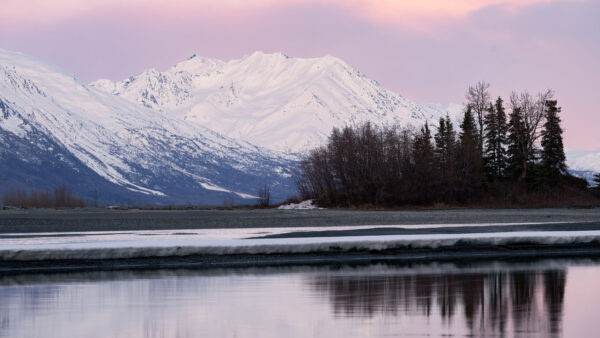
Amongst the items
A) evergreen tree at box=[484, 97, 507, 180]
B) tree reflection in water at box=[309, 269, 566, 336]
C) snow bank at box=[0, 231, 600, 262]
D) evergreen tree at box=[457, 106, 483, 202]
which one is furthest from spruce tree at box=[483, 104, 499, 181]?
tree reflection in water at box=[309, 269, 566, 336]

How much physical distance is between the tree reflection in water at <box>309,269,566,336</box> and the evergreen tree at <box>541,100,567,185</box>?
70953 millimetres

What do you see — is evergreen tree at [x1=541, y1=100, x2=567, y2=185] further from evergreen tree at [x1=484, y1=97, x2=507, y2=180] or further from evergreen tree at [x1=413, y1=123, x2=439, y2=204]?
evergreen tree at [x1=413, y1=123, x2=439, y2=204]

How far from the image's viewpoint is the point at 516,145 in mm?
93188

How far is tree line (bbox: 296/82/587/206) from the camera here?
277ft

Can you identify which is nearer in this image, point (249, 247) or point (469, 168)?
point (249, 247)

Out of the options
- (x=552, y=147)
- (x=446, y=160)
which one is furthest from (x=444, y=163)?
(x=552, y=147)

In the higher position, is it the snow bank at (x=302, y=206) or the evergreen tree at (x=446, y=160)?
the evergreen tree at (x=446, y=160)

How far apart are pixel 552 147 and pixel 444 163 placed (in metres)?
12.4

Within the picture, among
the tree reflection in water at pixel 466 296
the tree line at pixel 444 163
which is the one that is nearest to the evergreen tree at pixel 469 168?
the tree line at pixel 444 163

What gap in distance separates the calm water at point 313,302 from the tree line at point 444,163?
59274mm

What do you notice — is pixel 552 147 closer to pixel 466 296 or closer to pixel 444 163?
pixel 444 163

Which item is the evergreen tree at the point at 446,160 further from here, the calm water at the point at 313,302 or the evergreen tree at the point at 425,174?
the calm water at the point at 313,302

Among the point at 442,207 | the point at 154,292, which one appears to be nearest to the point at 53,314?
the point at 154,292

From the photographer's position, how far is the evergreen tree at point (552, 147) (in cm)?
9169
